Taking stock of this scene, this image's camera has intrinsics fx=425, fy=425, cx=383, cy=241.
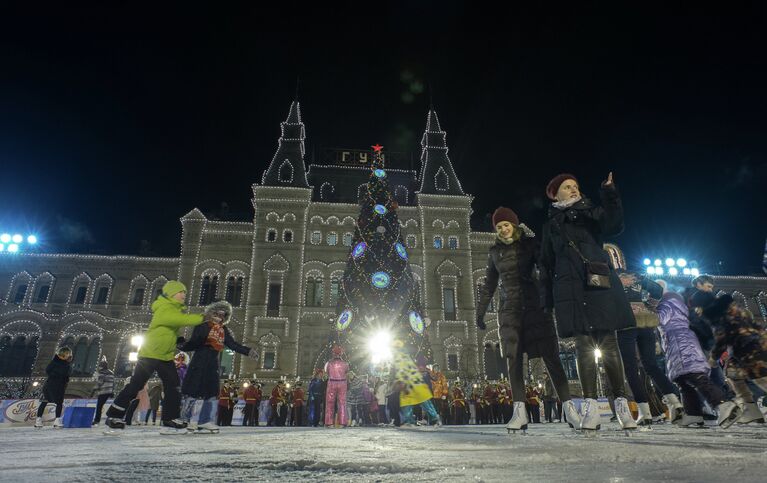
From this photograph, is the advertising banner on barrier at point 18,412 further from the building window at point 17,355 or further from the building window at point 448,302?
the building window at point 448,302

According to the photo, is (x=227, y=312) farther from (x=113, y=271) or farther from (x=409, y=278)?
(x=113, y=271)

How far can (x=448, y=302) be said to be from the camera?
28000mm

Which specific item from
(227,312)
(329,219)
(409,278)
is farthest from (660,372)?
(329,219)

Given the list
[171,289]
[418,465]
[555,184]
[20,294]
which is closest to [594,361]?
[555,184]

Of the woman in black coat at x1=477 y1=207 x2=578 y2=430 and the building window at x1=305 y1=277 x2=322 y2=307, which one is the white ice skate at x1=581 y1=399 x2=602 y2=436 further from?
the building window at x1=305 y1=277 x2=322 y2=307

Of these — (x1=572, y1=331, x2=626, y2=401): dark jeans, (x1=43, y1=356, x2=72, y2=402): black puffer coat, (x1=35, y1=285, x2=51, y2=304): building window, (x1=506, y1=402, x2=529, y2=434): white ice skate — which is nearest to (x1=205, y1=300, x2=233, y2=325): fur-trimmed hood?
(x1=506, y1=402, x2=529, y2=434): white ice skate

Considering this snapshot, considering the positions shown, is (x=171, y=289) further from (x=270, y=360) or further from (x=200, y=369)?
(x=270, y=360)

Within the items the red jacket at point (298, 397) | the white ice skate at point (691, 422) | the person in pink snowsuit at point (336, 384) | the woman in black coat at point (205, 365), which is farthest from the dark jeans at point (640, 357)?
the red jacket at point (298, 397)

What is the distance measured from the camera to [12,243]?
28969 millimetres

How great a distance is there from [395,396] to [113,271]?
26.7m

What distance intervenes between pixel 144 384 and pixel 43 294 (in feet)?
97.9

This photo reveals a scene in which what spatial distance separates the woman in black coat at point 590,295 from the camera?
135 inches

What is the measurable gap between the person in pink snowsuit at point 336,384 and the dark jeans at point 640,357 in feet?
17.3

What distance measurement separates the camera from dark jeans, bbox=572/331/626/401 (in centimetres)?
348
